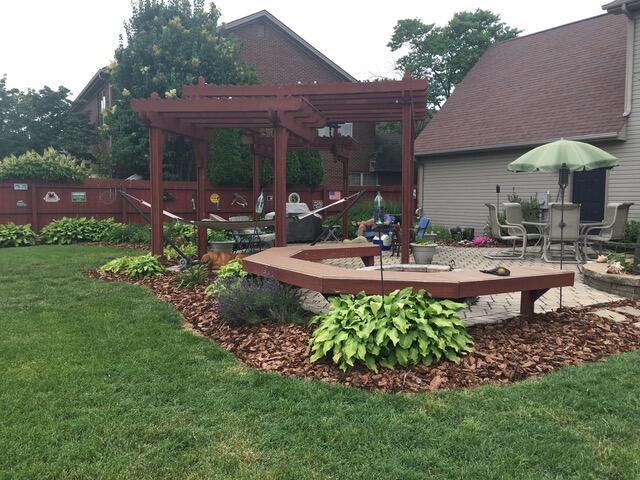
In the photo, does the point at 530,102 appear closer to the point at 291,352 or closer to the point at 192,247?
the point at 192,247

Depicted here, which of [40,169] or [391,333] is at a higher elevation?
[40,169]

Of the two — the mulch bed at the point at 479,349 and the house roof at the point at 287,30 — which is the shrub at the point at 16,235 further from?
the house roof at the point at 287,30

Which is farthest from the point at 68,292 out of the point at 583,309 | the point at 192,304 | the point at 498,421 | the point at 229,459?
the point at 583,309

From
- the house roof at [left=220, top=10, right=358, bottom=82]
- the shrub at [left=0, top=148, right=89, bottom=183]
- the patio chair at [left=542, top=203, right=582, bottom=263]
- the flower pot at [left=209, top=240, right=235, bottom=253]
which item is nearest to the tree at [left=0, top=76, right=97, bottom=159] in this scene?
the house roof at [left=220, top=10, right=358, bottom=82]

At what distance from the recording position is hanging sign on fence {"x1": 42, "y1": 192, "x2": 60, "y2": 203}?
1303 cm

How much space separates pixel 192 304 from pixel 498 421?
3.56m

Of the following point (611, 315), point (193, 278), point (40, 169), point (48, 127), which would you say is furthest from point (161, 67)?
point (611, 315)

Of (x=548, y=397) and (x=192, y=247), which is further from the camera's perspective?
(x=192, y=247)

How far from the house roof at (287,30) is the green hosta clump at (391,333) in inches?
646

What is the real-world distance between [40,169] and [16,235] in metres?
1.91

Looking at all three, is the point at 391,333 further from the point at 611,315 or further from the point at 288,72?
the point at 288,72

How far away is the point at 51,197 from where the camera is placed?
13094mm

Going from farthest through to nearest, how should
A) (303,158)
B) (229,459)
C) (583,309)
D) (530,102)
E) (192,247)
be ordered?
(303,158) → (530,102) → (192,247) → (583,309) → (229,459)

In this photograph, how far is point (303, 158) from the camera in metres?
16.7
